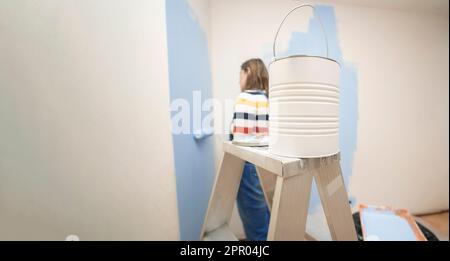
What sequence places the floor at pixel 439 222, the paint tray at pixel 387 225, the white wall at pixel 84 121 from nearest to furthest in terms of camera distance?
1. the white wall at pixel 84 121
2. the paint tray at pixel 387 225
3. the floor at pixel 439 222

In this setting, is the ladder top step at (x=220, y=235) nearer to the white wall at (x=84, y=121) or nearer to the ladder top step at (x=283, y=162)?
the white wall at (x=84, y=121)

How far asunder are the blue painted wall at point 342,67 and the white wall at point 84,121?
0.45m

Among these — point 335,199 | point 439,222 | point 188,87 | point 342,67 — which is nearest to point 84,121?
point 188,87

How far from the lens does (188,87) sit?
62 cm

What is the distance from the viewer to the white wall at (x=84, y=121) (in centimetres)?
47

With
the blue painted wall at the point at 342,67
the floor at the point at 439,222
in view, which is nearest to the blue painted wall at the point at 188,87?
the blue painted wall at the point at 342,67

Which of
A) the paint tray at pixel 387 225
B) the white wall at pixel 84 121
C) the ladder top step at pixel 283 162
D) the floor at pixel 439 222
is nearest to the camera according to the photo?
the ladder top step at pixel 283 162

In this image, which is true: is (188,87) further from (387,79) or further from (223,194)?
(387,79)

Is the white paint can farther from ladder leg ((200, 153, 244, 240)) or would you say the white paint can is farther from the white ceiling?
the white ceiling

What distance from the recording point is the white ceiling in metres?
0.51

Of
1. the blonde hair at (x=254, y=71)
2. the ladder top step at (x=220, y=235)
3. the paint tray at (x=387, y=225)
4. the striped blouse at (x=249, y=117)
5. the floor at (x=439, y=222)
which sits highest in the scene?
the blonde hair at (x=254, y=71)

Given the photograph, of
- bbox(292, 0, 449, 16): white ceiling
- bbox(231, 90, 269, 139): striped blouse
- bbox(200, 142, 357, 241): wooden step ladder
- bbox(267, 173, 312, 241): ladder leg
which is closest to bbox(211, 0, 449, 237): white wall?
bbox(292, 0, 449, 16): white ceiling

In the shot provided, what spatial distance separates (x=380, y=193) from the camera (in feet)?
2.71

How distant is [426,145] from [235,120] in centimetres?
136
